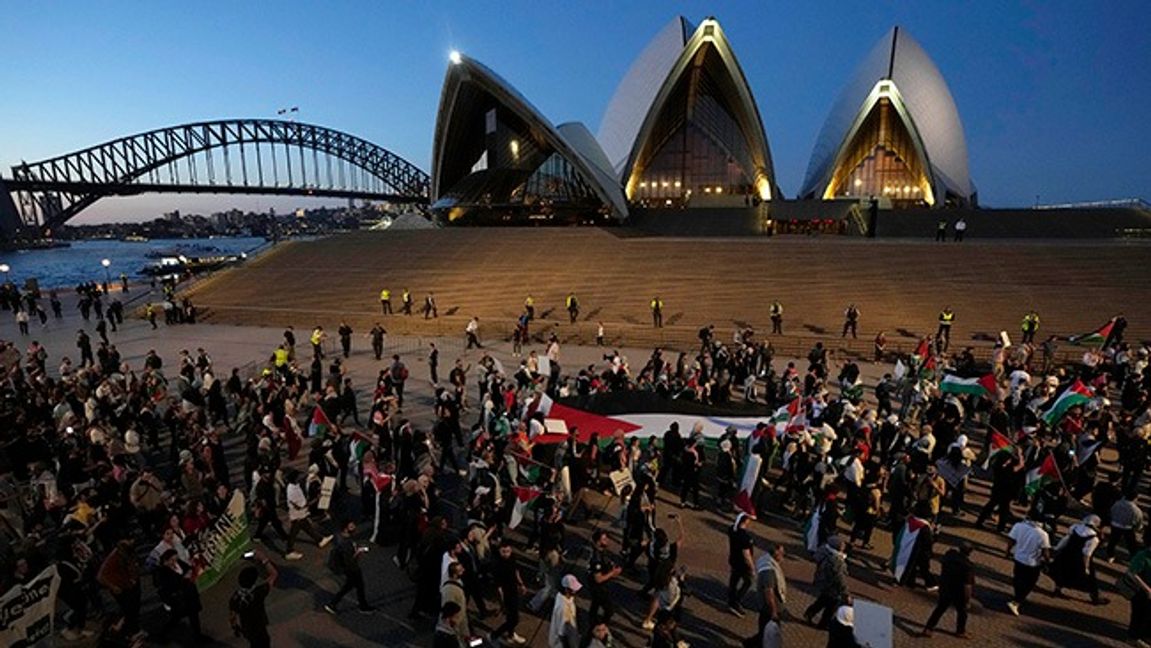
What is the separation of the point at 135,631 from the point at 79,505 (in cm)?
195

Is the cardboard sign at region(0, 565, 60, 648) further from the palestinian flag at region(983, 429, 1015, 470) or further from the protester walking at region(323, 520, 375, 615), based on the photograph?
the palestinian flag at region(983, 429, 1015, 470)

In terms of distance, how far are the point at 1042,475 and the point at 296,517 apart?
954 centimetres

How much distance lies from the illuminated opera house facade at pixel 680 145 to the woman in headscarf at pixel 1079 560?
116 feet

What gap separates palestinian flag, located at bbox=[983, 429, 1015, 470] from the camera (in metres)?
8.54

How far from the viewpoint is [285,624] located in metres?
6.47

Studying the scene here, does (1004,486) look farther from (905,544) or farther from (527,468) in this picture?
(527,468)

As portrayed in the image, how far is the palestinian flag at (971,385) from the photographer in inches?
449

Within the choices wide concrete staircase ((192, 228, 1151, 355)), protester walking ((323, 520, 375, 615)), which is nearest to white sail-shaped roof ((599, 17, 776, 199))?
wide concrete staircase ((192, 228, 1151, 355))

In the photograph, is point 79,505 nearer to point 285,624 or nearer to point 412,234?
point 285,624

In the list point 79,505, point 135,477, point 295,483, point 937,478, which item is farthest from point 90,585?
point 937,478

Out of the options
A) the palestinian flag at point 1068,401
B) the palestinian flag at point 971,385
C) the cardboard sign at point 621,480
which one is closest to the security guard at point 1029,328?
the palestinian flag at point 971,385

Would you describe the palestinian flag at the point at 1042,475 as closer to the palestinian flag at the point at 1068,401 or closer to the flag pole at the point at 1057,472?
the flag pole at the point at 1057,472

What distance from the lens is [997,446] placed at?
9047 mm

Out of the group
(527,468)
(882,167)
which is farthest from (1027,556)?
(882,167)
